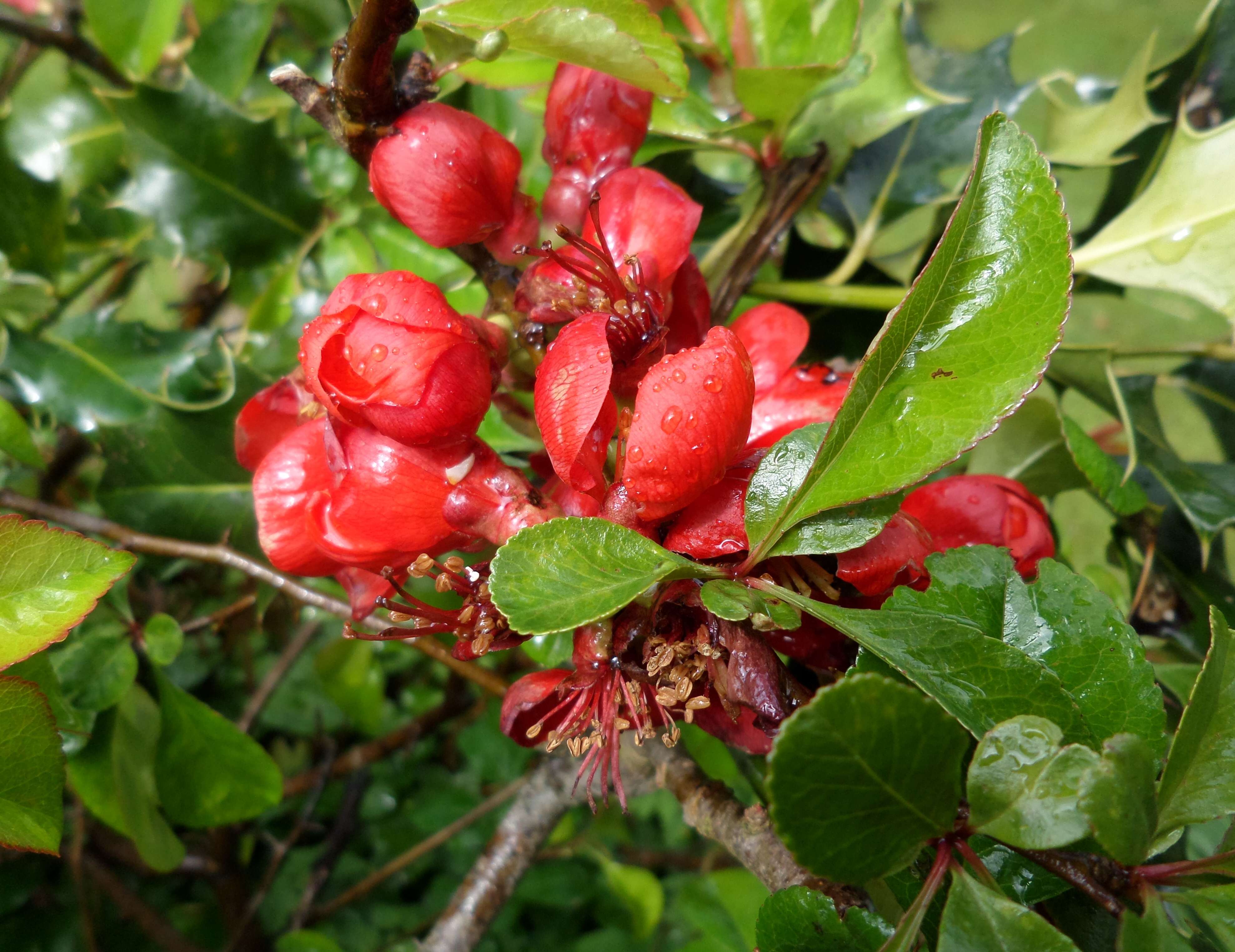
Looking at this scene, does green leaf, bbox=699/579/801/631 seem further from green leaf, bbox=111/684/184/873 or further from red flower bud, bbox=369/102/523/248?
green leaf, bbox=111/684/184/873

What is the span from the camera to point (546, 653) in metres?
0.52

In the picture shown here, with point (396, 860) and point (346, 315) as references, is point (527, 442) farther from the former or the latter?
point (396, 860)

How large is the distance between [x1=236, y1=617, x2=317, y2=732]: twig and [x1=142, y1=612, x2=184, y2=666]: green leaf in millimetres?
309

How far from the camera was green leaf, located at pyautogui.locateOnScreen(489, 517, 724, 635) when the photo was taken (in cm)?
28

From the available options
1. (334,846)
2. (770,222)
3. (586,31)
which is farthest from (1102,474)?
(334,846)

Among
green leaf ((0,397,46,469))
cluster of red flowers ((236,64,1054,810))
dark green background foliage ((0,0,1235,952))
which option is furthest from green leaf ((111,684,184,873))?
cluster of red flowers ((236,64,1054,810))

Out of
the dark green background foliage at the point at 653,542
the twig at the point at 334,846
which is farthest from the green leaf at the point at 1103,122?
the twig at the point at 334,846

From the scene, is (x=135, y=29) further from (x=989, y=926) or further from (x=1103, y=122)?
(x=989, y=926)

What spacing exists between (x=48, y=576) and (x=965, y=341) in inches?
14.5

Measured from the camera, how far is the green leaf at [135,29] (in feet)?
2.35

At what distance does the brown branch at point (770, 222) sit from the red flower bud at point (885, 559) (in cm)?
20

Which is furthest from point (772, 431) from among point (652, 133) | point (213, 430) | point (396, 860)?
point (396, 860)

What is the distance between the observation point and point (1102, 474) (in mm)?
474

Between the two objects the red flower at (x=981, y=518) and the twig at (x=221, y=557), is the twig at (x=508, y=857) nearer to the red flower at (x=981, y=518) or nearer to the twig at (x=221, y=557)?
the twig at (x=221, y=557)
